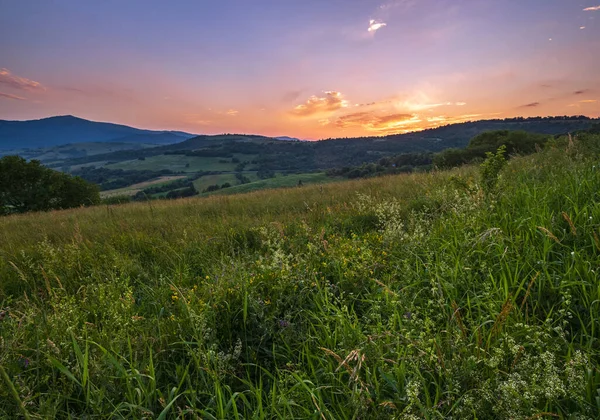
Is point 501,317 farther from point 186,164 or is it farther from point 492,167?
point 186,164

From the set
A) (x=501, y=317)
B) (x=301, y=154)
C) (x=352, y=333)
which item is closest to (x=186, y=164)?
(x=301, y=154)

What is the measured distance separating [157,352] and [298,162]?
159 m

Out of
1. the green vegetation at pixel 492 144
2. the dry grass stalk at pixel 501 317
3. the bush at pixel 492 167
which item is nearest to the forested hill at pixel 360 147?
the green vegetation at pixel 492 144

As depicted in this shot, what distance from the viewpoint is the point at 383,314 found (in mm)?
2285

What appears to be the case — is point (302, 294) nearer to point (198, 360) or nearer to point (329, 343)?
point (329, 343)

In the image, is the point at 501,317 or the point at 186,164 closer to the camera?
the point at 501,317

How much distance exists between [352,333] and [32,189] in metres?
48.7

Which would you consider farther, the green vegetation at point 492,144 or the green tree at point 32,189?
the green vegetation at point 492,144

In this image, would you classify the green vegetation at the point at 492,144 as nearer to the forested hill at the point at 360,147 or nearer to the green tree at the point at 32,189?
the green tree at the point at 32,189

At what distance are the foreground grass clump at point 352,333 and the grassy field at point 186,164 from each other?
140 m

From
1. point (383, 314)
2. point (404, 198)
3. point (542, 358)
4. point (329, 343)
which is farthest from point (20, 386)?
point (404, 198)

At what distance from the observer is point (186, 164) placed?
157250mm

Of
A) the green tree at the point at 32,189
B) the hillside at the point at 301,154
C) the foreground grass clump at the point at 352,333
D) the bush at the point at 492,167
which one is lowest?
the foreground grass clump at the point at 352,333

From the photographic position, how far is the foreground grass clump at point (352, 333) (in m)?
1.45
